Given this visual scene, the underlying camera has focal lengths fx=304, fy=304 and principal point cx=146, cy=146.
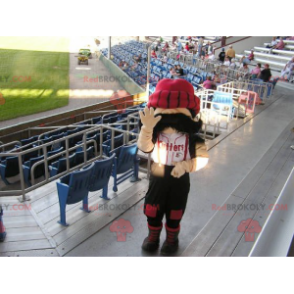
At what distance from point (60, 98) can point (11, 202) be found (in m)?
9.95

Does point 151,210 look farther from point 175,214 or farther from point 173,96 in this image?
point 173,96

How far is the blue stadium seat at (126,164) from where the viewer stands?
411 centimetres

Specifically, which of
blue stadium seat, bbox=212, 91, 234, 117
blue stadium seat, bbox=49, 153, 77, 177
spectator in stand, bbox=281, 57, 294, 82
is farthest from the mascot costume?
spectator in stand, bbox=281, 57, 294, 82

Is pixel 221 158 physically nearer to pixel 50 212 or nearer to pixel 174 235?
pixel 174 235

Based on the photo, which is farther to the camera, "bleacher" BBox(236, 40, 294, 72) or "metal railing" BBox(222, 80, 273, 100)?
"bleacher" BBox(236, 40, 294, 72)

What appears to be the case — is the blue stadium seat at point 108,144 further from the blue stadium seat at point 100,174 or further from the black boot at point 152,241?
the black boot at point 152,241

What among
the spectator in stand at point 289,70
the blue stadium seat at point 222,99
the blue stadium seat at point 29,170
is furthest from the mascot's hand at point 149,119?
the spectator in stand at point 289,70

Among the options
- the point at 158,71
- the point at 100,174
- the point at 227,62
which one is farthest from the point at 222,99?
the point at 227,62

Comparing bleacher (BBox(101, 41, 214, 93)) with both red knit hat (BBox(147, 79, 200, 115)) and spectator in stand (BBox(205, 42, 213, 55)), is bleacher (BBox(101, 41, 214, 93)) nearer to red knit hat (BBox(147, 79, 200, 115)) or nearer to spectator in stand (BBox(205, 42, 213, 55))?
spectator in stand (BBox(205, 42, 213, 55))

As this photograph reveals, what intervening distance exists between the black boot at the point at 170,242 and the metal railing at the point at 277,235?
1.54 metres

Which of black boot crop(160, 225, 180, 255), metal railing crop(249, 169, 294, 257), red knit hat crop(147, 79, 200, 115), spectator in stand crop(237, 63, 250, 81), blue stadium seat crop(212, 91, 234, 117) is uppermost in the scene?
red knit hat crop(147, 79, 200, 115)

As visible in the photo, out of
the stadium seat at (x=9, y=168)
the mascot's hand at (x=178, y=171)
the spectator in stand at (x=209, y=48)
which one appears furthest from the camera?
the spectator in stand at (x=209, y=48)

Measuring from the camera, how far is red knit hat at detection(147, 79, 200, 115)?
8.38 ft

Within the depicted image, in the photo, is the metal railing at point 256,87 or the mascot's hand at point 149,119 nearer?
the mascot's hand at point 149,119
